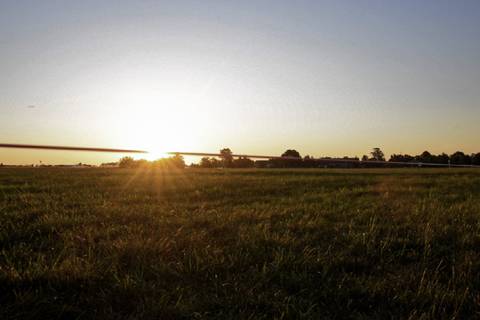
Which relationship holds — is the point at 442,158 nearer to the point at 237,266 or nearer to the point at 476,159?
the point at 476,159

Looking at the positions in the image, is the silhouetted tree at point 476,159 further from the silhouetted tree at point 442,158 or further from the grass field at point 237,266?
the grass field at point 237,266

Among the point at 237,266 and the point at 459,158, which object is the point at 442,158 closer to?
the point at 459,158

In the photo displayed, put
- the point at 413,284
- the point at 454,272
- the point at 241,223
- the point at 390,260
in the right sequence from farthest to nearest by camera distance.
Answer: the point at 241,223 → the point at 390,260 → the point at 454,272 → the point at 413,284

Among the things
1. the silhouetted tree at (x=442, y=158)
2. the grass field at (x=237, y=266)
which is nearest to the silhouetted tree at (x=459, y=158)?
the silhouetted tree at (x=442, y=158)

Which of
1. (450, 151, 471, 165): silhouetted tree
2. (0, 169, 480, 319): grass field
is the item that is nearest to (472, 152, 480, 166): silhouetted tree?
(450, 151, 471, 165): silhouetted tree

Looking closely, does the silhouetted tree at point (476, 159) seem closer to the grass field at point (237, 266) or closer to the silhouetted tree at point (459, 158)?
the silhouetted tree at point (459, 158)

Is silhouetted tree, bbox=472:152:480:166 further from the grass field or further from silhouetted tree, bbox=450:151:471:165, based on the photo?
the grass field

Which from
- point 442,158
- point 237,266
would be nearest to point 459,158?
point 442,158

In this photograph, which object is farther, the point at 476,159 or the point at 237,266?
the point at 476,159

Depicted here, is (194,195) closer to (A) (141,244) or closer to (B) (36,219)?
(B) (36,219)

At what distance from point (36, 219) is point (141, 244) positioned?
9.10 ft

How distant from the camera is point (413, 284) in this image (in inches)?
148

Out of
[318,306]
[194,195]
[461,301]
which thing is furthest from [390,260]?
[194,195]

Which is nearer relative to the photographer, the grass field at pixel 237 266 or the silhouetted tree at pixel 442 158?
the grass field at pixel 237 266
